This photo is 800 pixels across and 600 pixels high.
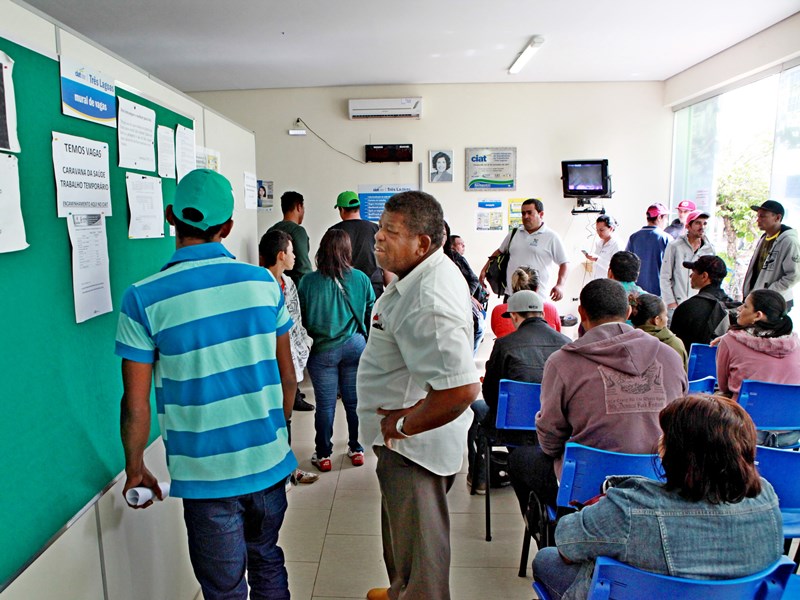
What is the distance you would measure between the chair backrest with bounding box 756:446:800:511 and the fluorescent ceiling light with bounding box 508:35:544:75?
430 cm

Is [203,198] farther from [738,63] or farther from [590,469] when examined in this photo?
[738,63]

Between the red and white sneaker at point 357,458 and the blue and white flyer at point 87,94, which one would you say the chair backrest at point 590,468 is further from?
the red and white sneaker at point 357,458

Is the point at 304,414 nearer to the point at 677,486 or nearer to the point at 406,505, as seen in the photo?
the point at 406,505

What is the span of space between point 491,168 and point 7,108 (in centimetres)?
623

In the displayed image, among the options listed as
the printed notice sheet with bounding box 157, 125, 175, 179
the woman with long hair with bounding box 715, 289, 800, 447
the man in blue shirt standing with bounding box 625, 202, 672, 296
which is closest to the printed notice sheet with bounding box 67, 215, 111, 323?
the printed notice sheet with bounding box 157, 125, 175, 179

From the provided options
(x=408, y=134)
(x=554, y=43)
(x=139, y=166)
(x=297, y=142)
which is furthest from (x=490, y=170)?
(x=139, y=166)

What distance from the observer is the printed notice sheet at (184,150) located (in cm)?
221

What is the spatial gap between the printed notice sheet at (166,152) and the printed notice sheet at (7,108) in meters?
0.77

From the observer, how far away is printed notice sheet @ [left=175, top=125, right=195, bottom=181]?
221 cm

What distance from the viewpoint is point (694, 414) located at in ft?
4.10

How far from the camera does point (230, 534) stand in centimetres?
157

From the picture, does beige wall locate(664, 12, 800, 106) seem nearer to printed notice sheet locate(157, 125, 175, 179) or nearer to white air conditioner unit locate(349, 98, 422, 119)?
white air conditioner unit locate(349, 98, 422, 119)

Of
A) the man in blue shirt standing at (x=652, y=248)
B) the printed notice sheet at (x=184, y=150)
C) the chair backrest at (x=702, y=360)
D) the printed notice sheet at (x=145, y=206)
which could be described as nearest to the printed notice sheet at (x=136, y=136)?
the printed notice sheet at (x=145, y=206)

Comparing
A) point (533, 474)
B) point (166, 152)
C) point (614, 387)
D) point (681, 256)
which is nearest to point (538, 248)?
point (681, 256)
